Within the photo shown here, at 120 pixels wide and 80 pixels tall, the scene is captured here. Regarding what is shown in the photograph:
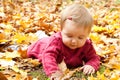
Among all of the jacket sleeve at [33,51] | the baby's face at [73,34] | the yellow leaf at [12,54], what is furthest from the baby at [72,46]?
the yellow leaf at [12,54]

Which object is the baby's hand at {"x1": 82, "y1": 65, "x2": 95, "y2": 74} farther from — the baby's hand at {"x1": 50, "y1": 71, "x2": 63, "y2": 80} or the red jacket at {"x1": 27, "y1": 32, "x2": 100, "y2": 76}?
the baby's hand at {"x1": 50, "y1": 71, "x2": 63, "y2": 80}

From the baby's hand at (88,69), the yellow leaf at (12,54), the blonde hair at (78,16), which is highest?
the blonde hair at (78,16)

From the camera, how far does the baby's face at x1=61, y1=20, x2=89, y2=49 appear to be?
2.85 metres

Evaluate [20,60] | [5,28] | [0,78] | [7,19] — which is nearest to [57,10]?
[7,19]

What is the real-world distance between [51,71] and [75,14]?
0.56 metres

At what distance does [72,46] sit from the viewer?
298 centimetres

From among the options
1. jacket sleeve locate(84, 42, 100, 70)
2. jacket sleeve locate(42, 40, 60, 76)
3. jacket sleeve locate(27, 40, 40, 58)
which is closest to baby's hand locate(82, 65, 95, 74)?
jacket sleeve locate(84, 42, 100, 70)

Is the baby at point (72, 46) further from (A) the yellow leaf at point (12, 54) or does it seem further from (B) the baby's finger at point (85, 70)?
(A) the yellow leaf at point (12, 54)

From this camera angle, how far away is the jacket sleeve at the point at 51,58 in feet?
9.11

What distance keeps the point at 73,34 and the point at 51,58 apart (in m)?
0.30

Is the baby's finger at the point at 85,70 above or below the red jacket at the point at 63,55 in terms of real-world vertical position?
below

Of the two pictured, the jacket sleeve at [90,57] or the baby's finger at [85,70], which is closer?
the baby's finger at [85,70]

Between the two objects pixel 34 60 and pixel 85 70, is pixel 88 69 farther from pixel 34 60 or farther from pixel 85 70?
pixel 34 60

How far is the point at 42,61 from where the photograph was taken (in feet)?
9.98
